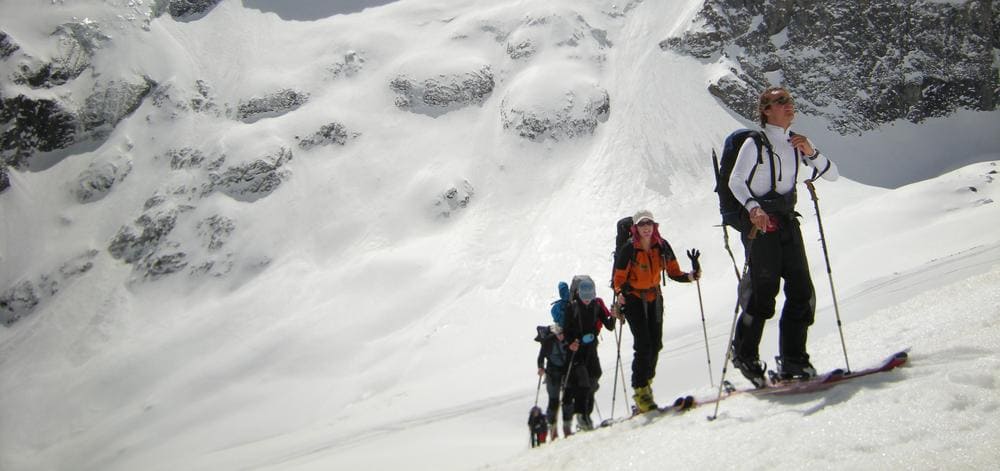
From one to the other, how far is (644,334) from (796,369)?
1577mm

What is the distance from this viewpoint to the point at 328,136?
51156 mm

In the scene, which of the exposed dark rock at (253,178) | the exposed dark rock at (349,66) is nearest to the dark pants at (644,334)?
the exposed dark rock at (253,178)

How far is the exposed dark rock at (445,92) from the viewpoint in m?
51.9

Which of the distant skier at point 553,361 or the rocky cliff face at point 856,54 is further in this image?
the rocky cliff face at point 856,54

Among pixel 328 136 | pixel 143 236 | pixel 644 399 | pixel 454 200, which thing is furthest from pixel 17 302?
pixel 644 399

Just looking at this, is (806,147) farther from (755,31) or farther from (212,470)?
(755,31)

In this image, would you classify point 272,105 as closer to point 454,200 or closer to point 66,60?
point 454,200

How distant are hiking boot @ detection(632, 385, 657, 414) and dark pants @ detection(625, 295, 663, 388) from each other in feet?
0.15

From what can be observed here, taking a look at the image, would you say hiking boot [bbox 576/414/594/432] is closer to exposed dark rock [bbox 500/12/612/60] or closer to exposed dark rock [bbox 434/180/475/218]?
exposed dark rock [bbox 434/180/475/218]

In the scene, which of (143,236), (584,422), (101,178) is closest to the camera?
(584,422)

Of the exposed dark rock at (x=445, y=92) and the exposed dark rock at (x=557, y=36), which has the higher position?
the exposed dark rock at (x=557, y=36)

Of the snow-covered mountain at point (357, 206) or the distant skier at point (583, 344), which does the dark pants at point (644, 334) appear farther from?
the snow-covered mountain at point (357, 206)

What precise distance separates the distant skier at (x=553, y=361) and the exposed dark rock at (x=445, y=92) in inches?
1761

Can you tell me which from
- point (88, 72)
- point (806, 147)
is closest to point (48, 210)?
point (88, 72)
